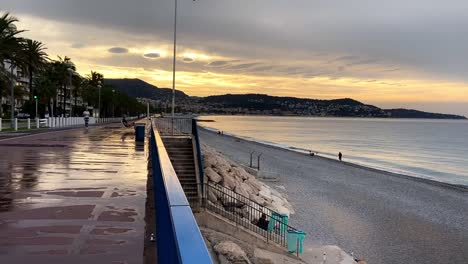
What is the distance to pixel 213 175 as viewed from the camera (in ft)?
76.9

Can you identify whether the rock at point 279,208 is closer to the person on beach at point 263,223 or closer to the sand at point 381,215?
the sand at point 381,215

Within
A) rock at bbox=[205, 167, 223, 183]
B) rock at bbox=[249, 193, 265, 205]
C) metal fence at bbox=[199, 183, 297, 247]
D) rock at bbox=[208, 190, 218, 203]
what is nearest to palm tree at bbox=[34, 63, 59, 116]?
rock at bbox=[205, 167, 223, 183]

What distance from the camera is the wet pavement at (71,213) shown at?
5016mm

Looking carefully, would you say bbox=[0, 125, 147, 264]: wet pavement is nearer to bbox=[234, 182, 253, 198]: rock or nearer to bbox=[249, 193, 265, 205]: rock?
bbox=[234, 182, 253, 198]: rock

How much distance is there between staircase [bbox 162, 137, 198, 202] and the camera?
2046 centimetres

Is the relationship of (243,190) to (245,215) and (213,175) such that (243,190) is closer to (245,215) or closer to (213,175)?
(213,175)

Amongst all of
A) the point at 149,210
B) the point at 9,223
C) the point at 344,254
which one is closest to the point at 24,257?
the point at 9,223

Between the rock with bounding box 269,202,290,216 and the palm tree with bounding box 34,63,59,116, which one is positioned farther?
the palm tree with bounding box 34,63,59,116

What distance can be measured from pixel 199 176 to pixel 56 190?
12166 mm

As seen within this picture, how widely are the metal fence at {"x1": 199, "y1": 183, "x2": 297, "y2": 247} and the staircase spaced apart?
0.70 metres

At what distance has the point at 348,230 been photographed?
72.8 ft

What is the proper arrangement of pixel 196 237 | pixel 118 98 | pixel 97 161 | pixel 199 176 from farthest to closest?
pixel 118 98 < pixel 199 176 < pixel 97 161 < pixel 196 237

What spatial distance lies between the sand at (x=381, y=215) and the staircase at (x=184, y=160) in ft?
17.7

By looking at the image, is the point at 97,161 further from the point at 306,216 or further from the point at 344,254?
the point at 306,216
